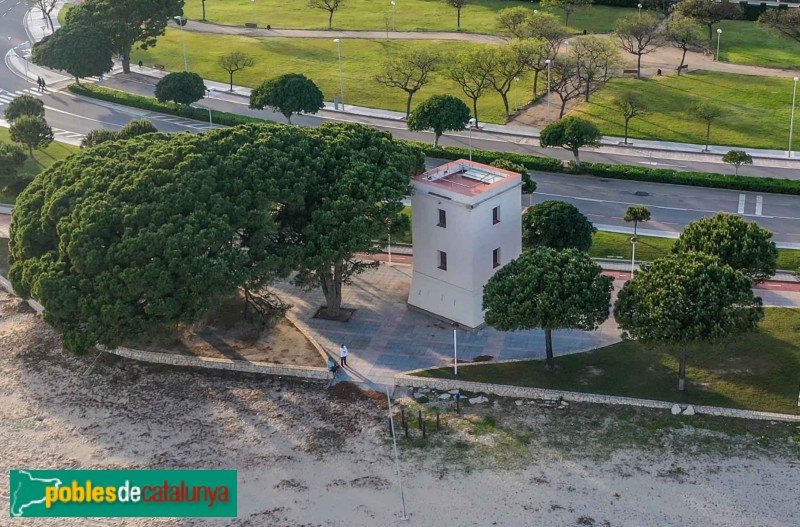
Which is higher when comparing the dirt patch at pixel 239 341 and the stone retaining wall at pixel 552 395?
the dirt patch at pixel 239 341

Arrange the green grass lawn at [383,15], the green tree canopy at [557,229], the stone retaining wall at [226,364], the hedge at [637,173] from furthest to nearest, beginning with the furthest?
1. the green grass lawn at [383,15]
2. the hedge at [637,173]
3. the green tree canopy at [557,229]
4. the stone retaining wall at [226,364]

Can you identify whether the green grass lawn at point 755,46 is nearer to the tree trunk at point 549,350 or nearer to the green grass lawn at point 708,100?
the green grass lawn at point 708,100

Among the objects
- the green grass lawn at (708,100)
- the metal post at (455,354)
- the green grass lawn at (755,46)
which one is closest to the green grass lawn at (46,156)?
the metal post at (455,354)

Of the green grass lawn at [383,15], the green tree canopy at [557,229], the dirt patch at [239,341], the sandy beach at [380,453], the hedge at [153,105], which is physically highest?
the green grass lawn at [383,15]

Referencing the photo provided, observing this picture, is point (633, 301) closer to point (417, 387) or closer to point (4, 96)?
point (417, 387)

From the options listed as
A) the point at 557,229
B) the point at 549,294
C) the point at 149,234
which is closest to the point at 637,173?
the point at 557,229

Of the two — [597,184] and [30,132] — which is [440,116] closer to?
[597,184]
